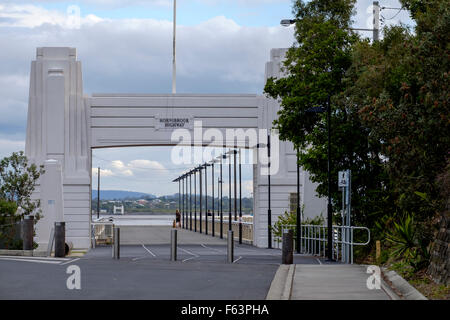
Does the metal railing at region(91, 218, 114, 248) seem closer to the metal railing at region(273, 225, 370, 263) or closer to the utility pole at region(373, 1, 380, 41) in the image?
the metal railing at region(273, 225, 370, 263)

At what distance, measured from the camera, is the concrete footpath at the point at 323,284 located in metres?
14.3

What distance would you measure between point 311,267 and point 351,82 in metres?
12.0

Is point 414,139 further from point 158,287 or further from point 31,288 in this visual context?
point 31,288

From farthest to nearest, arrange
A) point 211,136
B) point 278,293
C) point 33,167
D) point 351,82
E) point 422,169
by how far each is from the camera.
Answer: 1. point 211,136
2. point 33,167
3. point 351,82
4. point 422,169
5. point 278,293

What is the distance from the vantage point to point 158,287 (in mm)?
15680

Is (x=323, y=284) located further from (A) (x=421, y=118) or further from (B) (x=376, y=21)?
(B) (x=376, y=21)

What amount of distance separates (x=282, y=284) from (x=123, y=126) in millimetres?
31336

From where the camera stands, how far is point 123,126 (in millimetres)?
46688

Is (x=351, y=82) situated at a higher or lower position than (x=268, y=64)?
lower

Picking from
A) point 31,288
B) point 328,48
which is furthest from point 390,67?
point 31,288

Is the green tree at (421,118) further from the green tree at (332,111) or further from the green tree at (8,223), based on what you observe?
the green tree at (8,223)

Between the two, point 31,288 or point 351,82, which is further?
point 351,82

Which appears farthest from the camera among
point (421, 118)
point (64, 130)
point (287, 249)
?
point (64, 130)

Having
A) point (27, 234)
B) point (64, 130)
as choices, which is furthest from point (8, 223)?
point (64, 130)
